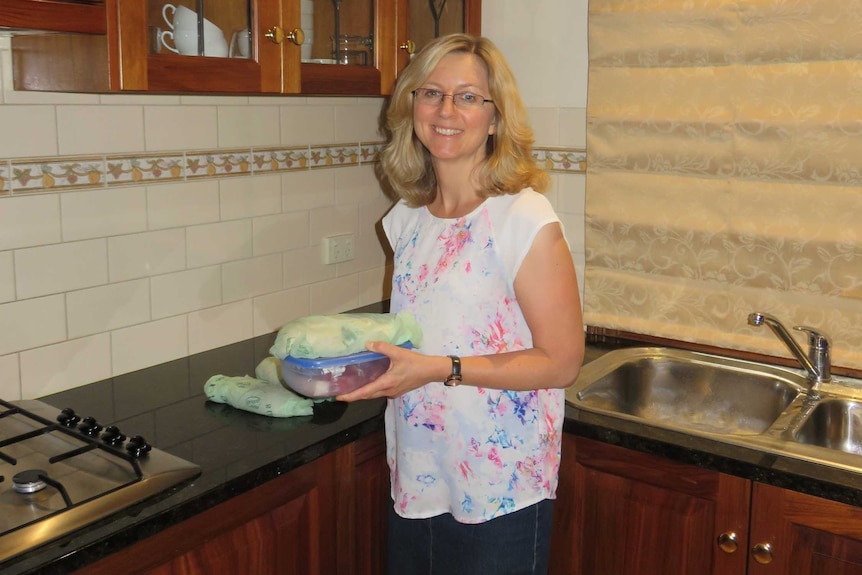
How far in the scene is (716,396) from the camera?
2154mm

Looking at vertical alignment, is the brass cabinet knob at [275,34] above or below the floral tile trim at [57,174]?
above

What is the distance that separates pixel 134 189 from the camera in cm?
186

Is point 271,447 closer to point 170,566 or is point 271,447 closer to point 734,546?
point 170,566

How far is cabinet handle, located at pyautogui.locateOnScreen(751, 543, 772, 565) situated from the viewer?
1601 millimetres

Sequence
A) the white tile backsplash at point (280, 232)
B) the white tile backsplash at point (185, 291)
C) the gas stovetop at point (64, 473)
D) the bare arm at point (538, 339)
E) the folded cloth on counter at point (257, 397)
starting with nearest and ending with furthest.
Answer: the gas stovetop at point (64, 473)
the bare arm at point (538, 339)
the folded cloth on counter at point (257, 397)
the white tile backsplash at point (185, 291)
the white tile backsplash at point (280, 232)

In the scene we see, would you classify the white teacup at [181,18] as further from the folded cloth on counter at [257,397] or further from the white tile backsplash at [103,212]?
the folded cloth on counter at [257,397]

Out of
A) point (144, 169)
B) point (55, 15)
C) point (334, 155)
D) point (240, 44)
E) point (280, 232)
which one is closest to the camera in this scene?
point (55, 15)

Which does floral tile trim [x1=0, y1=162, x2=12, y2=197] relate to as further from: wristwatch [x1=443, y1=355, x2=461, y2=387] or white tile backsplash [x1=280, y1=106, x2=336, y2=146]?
wristwatch [x1=443, y1=355, x2=461, y2=387]

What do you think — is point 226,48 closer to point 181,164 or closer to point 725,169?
point 181,164

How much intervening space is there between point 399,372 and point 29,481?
593mm

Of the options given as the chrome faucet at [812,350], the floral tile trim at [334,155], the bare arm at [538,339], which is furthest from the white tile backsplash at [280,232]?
the chrome faucet at [812,350]

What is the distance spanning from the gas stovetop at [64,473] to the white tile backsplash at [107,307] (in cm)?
21

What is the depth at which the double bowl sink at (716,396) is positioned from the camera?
6.29ft

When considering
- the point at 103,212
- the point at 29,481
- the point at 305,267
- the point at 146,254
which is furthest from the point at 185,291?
the point at 29,481
